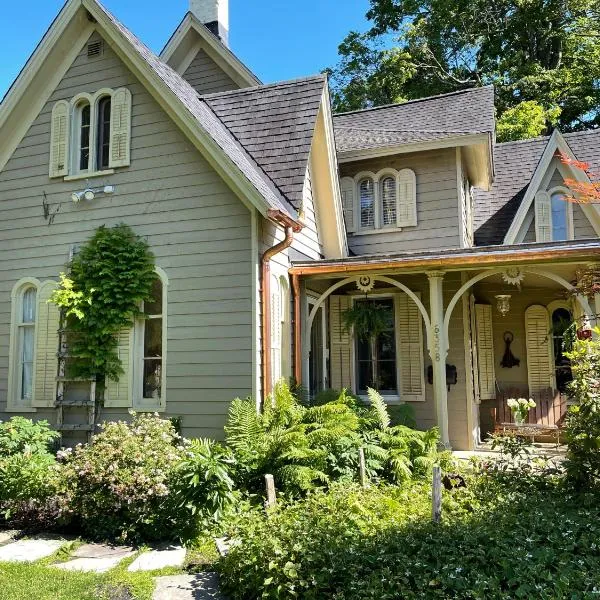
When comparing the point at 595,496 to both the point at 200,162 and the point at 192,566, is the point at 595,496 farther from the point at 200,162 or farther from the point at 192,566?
the point at 200,162

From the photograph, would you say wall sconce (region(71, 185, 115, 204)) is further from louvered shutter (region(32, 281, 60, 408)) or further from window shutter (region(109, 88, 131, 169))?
louvered shutter (region(32, 281, 60, 408))

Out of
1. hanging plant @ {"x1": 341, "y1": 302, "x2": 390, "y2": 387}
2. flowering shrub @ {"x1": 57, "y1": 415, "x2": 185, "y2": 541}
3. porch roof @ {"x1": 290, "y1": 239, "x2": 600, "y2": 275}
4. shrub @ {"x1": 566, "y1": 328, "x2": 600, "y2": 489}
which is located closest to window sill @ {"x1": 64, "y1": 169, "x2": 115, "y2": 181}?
porch roof @ {"x1": 290, "y1": 239, "x2": 600, "y2": 275}

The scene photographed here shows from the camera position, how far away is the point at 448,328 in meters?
10.4

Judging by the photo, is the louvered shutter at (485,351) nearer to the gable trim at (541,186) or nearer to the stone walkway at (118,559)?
the gable trim at (541,186)

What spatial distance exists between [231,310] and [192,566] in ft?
11.7

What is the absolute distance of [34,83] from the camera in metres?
9.13

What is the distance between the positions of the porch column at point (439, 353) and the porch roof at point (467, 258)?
16.6 inches

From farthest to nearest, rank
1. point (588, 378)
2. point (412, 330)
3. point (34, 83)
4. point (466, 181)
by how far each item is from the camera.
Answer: point (466, 181) → point (412, 330) → point (34, 83) → point (588, 378)

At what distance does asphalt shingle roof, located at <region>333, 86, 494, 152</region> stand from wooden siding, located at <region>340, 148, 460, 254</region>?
0.41 metres

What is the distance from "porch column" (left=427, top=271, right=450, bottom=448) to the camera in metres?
8.70

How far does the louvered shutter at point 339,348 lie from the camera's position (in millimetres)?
10781

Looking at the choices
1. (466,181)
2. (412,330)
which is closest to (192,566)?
(412,330)

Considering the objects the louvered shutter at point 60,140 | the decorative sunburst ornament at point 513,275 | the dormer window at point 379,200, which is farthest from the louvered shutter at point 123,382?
the decorative sunburst ornament at point 513,275

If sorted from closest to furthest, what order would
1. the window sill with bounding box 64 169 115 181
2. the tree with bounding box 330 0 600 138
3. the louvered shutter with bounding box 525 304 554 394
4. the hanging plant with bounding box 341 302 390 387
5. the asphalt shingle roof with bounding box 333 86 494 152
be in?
1. the window sill with bounding box 64 169 115 181
2. the hanging plant with bounding box 341 302 390 387
3. the asphalt shingle roof with bounding box 333 86 494 152
4. the louvered shutter with bounding box 525 304 554 394
5. the tree with bounding box 330 0 600 138
